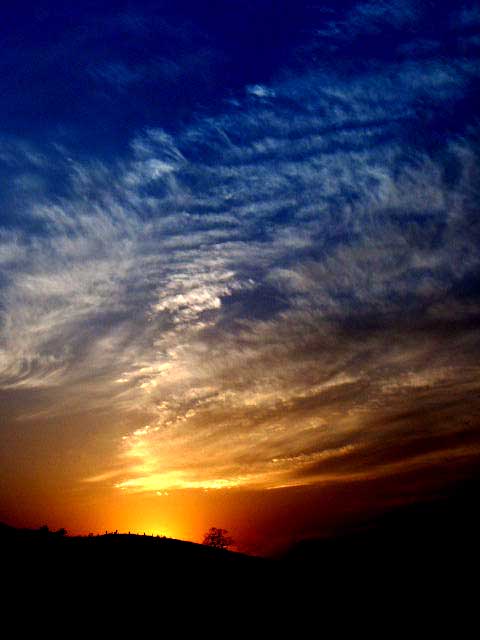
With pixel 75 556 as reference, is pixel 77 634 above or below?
below

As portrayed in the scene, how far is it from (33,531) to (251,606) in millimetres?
17614

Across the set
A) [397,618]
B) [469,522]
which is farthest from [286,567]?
[469,522]

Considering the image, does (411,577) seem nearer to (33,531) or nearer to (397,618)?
(397,618)

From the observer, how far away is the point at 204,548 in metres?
42.9

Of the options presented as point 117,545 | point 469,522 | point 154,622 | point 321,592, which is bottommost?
point 469,522

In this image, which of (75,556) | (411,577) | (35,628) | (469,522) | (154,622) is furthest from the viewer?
(469,522)

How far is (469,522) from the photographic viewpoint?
94.1m

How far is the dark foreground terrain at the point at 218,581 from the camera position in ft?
91.7

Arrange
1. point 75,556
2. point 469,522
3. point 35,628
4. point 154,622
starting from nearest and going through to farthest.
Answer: point 35,628, point 154,622, point 75,556, point 469,522

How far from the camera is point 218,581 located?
111ft

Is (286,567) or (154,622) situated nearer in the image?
(154,622)

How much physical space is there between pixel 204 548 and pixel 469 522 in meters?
72.7

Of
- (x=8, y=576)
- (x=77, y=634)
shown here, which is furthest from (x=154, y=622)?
(x=8, y=576)

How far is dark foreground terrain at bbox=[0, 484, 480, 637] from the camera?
91.7ft
